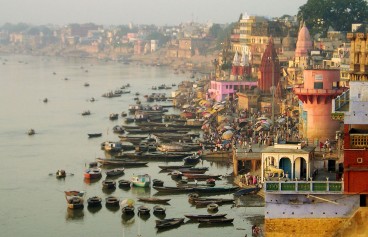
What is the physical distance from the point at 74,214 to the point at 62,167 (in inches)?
404

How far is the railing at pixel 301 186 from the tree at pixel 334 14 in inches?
2342

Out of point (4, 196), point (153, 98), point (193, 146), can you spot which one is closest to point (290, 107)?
point (193, 146)

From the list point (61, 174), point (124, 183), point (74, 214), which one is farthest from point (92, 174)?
point (74, 214)

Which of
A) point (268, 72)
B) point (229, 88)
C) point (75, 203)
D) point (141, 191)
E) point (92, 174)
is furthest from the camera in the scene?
point (229, 88)

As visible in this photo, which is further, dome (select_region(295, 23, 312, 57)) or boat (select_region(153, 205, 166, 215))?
dome (select_region(295, 23, 312, 57))

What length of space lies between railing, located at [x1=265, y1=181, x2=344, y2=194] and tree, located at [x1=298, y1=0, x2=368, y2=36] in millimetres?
59491

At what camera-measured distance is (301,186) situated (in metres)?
19.4

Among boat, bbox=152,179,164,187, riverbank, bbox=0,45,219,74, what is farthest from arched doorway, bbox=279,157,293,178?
riverbank, bbox=0,45,219,74

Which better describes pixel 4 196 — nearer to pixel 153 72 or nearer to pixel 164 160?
pixel 164 160

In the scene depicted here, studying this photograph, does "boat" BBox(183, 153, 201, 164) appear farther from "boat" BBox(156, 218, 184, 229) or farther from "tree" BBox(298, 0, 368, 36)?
"tree" BBox(298, 0, 368, 36)

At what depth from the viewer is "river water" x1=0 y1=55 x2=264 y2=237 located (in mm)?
30719

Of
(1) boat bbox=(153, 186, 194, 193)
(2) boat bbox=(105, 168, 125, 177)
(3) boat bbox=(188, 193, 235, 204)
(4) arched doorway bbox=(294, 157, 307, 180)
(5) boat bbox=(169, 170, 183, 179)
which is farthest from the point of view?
(2) boat bbox=(105, 168, 125, 177)

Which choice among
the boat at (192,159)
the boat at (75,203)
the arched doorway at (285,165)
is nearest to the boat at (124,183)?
the boat at (75,203)

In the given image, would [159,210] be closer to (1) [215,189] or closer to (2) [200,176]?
(1) [215,189]
